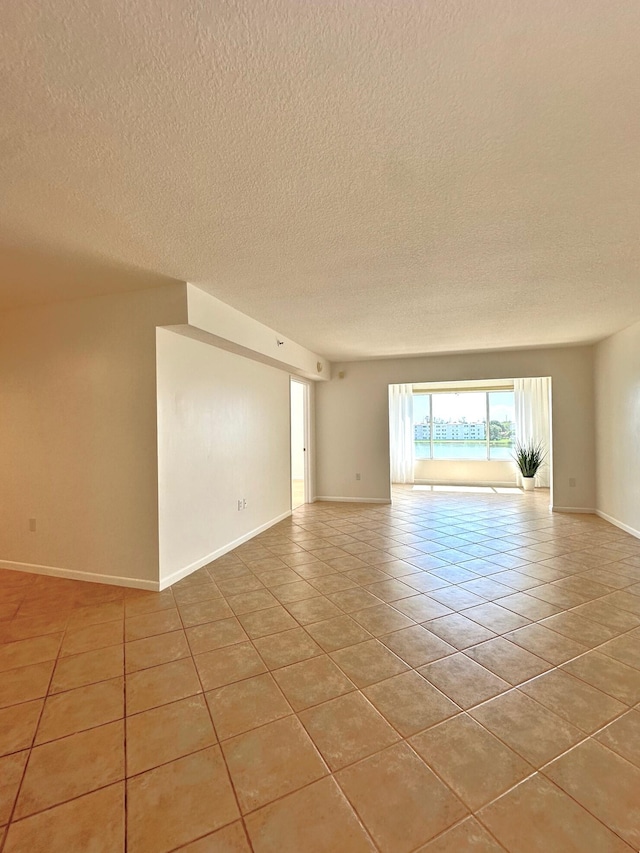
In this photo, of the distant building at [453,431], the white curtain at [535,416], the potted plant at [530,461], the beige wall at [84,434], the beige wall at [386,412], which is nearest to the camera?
the beige wall at [84,434]

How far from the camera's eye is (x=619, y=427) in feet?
15.5

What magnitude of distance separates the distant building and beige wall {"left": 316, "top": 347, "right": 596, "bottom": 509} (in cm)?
306

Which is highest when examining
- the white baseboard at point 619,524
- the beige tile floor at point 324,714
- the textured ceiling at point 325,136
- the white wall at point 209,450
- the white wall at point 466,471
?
the textured ceiling at point 325,136

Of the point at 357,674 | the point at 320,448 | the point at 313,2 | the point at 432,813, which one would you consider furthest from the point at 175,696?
the point at 320,448

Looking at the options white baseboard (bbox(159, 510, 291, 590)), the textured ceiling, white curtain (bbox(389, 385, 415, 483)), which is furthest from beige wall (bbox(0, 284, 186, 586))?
white curtain (bbox(389, 385, 415, 483))

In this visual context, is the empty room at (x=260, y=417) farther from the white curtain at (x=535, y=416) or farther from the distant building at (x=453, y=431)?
the distant building at (x=453, y=431)

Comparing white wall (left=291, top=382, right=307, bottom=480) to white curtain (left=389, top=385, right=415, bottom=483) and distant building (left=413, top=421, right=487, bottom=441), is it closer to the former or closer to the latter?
white curtain (left=389, top=385, right=415, bottom=483)

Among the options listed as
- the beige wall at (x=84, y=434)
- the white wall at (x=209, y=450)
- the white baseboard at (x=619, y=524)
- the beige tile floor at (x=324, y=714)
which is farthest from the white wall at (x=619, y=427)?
the beige wall at (x=84, y=434)

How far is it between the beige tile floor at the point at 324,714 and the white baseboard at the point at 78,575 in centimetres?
8

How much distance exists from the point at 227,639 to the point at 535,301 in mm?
3654

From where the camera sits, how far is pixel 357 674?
6.69ft

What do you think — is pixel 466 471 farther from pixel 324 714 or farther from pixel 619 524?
pixel 324 714

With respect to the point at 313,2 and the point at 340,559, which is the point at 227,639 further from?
the point at 313,2

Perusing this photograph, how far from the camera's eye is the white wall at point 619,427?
14.2 feet
